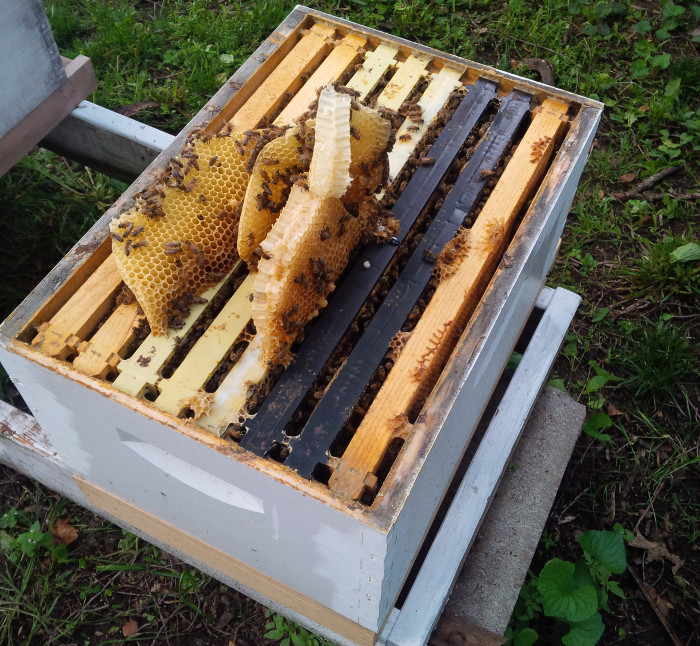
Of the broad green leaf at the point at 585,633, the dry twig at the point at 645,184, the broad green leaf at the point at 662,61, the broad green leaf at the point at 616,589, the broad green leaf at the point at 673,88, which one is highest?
the broad green leaf at the point at 662,61

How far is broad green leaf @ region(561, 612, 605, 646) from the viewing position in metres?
2.66

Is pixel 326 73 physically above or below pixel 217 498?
above

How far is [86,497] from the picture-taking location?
2.81 m

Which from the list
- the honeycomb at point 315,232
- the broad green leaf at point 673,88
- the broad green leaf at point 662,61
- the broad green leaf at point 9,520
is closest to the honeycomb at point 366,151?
the honeycomb at point 315,232

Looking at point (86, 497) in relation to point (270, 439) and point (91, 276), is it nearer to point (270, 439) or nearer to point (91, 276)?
point (91, 276)

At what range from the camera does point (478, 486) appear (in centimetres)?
258

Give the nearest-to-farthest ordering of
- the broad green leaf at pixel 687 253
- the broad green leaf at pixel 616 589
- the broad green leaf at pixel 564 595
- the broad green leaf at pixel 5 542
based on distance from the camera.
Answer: the broad green leaf at pixel 564 595, the broad green leaf at pixel 616 589, the broad green leaf at pixel 5 542, the broad green leaf at pixel 687 253

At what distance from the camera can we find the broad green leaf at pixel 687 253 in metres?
3.81

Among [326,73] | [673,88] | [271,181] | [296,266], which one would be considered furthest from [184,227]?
[673,88]

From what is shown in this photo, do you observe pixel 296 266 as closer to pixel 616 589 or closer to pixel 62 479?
pixel 62 479

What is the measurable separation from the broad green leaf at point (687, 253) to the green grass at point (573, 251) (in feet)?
0.20

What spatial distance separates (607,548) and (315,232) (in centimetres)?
188

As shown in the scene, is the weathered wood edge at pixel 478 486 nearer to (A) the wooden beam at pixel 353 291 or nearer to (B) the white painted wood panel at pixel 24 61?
(A) the wooden beam at pixel 353 291

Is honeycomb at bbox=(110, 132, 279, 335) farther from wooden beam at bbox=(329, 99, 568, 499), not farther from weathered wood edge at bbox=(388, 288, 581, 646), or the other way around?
weathered wood edge at bbox=(388, 288, 581, 646)
